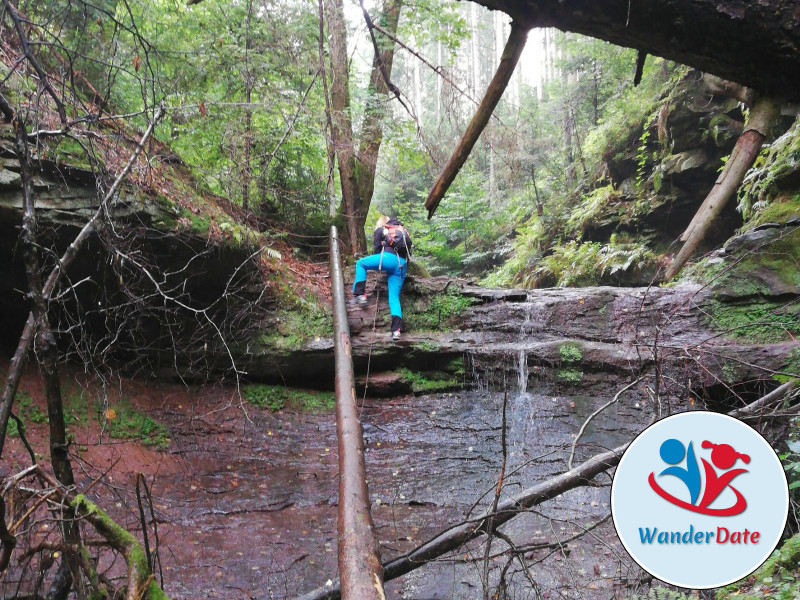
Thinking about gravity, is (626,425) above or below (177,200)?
below

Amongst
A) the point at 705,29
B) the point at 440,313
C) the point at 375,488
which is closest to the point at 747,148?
the point at 705,29

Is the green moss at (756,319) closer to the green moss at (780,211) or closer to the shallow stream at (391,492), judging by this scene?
the green moss at (780,211)

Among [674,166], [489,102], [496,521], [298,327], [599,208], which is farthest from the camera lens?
[599,208]

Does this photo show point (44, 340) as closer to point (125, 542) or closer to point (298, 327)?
point (125, 542)

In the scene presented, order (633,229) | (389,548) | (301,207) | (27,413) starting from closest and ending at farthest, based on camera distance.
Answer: (389,548)
(27,413)
(301,207)
(633,229)

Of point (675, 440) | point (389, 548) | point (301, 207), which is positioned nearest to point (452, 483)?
point (389, 548)

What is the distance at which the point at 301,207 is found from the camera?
11367 mm

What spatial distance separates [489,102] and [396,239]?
609 centimetres

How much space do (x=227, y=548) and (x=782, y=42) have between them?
5308 mm

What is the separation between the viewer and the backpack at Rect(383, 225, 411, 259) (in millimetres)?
8477

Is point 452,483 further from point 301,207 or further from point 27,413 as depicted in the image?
point 301,207

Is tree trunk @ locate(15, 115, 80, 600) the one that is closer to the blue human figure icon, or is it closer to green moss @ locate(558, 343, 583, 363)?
the blue human figure icon

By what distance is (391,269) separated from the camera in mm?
8602

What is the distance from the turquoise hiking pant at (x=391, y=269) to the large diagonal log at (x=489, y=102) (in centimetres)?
568
